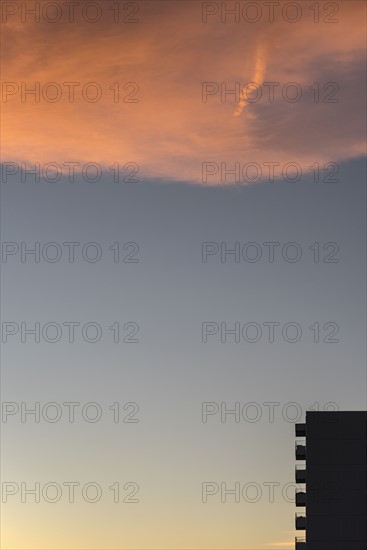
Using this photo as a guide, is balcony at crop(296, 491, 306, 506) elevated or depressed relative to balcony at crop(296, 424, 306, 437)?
depressed

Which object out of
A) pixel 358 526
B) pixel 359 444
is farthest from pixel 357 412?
pixel 358 526

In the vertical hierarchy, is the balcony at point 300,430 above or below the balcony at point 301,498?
above

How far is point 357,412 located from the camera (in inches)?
5719

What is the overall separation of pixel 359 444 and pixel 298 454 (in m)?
7.61

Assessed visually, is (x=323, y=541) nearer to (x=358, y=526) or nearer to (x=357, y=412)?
(x=358, y=526)

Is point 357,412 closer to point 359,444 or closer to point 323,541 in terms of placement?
point 359,444

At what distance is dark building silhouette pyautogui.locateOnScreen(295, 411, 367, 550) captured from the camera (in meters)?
141

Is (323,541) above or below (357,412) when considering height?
below

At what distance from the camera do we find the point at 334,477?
14325 cm

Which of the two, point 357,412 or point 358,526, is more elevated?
point 357,412

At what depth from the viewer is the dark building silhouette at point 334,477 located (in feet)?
461

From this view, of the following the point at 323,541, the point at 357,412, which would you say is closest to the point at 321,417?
the point at 357,412

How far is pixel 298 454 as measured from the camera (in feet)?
469

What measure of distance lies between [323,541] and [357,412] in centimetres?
1678
